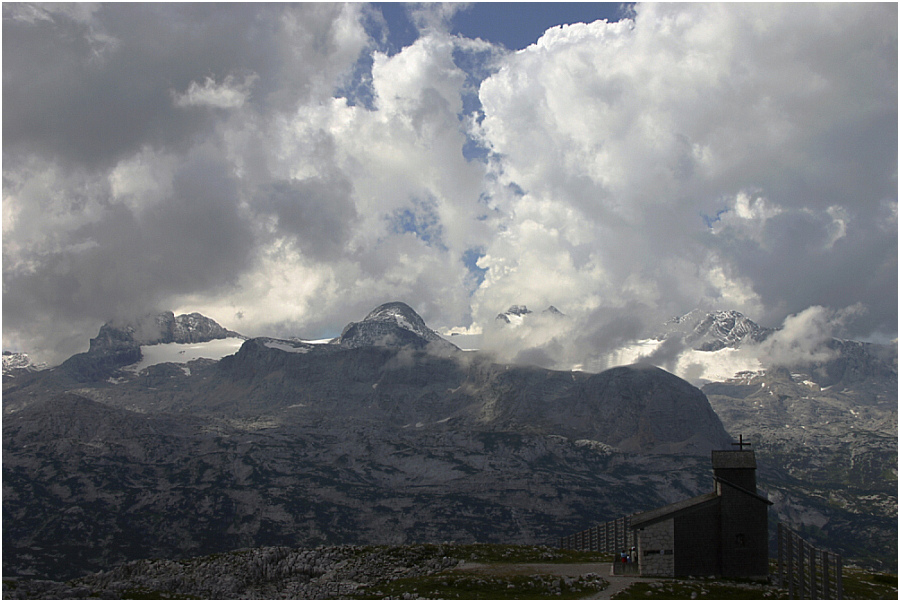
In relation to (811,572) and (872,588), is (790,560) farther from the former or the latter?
(872,588)

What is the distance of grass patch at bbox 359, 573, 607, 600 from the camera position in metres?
60.1

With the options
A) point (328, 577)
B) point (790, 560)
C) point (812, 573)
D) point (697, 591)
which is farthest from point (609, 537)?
point (812, 573)

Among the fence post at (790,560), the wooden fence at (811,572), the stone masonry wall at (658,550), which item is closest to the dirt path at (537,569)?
the stone masonry wall at (658,550)

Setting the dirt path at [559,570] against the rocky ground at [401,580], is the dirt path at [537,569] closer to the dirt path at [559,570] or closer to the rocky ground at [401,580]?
the dirt path at [559,570]

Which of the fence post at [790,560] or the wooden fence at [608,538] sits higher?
the fence post at [790,560]

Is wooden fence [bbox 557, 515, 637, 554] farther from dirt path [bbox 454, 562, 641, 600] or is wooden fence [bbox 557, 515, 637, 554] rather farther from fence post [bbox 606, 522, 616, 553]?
dirt path [bbox 454, 562, 641, 600]

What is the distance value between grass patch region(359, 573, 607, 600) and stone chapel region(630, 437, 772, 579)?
7.29 meters

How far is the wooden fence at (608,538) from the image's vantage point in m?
87.1

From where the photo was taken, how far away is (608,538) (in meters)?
99.6

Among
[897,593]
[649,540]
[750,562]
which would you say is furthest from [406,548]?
[897,593]

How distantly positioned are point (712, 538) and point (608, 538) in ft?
115

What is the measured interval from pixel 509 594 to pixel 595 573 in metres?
13.1

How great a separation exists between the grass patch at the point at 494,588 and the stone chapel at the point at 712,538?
287 inches

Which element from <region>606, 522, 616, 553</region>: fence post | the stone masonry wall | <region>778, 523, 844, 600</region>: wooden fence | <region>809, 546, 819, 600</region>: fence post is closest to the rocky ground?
<region>778, 523, 844, 600</region>: wooden fence
